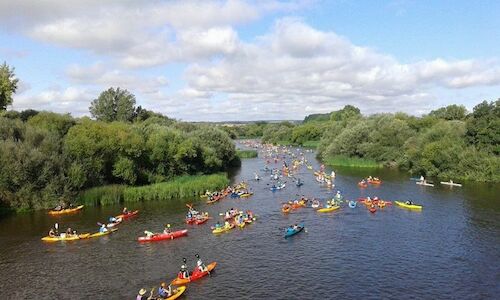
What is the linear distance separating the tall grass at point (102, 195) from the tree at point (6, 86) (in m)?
24.2

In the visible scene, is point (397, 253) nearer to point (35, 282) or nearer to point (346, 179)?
point (35, 282)

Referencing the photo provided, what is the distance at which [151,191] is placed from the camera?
6316cm

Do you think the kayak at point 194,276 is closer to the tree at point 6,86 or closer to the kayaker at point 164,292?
the kayaker at point 164,292

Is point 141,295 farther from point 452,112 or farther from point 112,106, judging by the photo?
point 452,112

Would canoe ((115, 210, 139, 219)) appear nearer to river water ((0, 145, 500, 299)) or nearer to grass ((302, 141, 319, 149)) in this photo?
river water ((0, 145, 500, 299))

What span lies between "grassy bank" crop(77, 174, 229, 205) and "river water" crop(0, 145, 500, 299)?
2.34 meters

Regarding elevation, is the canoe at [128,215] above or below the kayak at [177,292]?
above

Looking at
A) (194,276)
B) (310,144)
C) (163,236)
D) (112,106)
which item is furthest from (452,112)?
(194,276)

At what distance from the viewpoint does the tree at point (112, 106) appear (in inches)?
4439

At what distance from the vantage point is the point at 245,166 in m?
108

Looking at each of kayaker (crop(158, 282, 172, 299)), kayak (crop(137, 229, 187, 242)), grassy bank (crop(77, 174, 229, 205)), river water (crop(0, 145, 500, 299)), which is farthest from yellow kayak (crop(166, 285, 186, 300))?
grassy bank (crop(77, 174, 229, 205))

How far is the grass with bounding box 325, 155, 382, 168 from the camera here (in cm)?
9900

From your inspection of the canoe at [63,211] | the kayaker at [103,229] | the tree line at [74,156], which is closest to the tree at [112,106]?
the tree line at [74,156]

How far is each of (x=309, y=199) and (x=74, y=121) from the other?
39002mm
